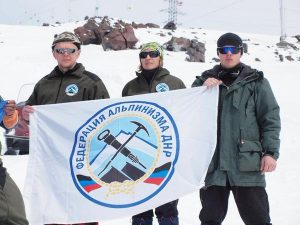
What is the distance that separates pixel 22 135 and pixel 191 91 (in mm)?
5315

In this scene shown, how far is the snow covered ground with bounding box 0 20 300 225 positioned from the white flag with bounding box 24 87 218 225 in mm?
1450

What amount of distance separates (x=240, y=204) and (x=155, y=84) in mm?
1490

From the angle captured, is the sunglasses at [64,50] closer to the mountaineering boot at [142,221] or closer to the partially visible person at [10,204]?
the partially visible person at [10,204]

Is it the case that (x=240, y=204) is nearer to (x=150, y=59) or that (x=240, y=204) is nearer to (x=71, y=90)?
(x=150, y=59)

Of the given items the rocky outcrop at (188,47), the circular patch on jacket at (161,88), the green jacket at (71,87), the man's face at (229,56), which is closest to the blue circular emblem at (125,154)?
the green jacket at (71,87)

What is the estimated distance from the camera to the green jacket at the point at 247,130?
3393 mm

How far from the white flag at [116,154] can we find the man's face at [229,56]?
276mm

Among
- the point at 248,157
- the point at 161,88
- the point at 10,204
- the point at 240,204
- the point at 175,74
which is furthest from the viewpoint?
the point at 175,74

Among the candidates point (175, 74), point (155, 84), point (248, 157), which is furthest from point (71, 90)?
point (175, 74)

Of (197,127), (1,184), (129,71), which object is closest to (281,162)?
(197,127)

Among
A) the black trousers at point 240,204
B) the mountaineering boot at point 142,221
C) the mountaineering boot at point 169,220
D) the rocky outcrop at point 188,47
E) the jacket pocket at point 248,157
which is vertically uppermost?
the rocky outcrop at point 188,47

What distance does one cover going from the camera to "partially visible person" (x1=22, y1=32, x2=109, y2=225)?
3.73 metres

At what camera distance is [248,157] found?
3.39 meters

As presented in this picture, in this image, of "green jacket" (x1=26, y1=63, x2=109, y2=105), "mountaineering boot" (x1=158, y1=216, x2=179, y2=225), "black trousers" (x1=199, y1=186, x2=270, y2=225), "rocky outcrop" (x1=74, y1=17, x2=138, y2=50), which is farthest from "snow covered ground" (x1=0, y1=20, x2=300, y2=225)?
"green jacket" (x1=26, y1=63, x2=109, y2=105)
